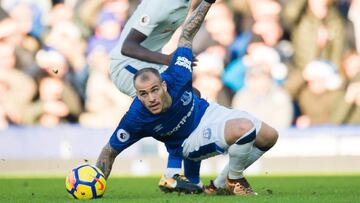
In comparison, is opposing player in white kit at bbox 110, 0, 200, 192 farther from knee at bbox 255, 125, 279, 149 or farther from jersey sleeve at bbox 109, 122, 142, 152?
knee at bbox 255, 125, 279, 149

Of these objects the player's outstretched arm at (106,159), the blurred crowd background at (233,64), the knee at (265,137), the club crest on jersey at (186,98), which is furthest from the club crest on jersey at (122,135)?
the blurred crowd background at (233,64)

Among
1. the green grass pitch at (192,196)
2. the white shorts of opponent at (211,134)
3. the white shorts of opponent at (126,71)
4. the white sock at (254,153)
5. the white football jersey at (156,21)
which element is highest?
the white football jersey at (156,21)

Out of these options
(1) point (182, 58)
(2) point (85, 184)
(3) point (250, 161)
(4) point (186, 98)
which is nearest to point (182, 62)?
(1) point (182, 58)

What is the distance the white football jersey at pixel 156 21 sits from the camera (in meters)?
10.8

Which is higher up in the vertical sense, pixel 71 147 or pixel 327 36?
pixel 327 36

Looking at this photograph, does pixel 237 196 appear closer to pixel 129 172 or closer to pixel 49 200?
pixel 49 200

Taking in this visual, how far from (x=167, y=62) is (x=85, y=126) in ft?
30.0

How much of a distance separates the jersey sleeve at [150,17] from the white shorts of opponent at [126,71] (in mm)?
437

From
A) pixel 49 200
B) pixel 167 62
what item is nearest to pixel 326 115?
pixel 167 62

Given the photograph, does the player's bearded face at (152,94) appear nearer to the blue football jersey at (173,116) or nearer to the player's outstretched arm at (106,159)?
the blue football jersey at (173,116)

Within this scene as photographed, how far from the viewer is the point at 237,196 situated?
9.88 metres

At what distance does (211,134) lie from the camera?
10109mm

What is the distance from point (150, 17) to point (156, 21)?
0.26 feet

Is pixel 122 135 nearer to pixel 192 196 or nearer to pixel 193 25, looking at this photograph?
pixel 192 196
